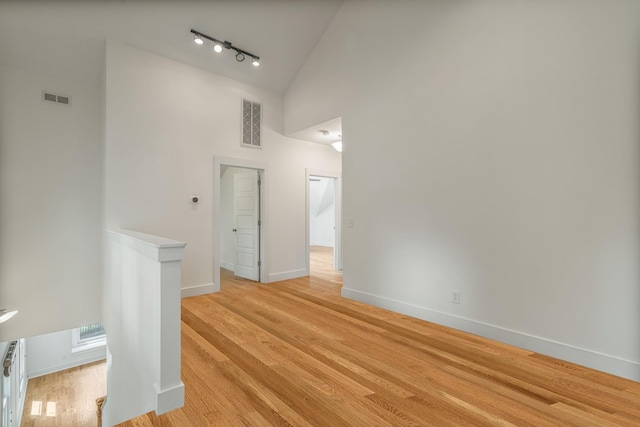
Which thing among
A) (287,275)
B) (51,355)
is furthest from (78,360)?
(287,275)

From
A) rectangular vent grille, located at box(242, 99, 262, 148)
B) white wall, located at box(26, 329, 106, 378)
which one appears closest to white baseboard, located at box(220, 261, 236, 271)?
rectangular vent grille, located at box(242, 99, 262, 148)

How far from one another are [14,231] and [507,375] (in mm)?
5679

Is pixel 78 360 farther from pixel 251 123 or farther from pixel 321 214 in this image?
pixel 321 214

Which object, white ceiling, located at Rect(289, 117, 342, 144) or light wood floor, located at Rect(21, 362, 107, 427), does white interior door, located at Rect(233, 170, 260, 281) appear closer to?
white ceiling, located at Rect(289, 117, 342, 144)

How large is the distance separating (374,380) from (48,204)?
4.77 metres

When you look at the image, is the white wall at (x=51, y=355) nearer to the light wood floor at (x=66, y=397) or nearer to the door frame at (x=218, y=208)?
the light wood floor at (x=66, y=397)

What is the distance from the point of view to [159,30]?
154 inches

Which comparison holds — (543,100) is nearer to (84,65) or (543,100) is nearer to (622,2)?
(622,2)

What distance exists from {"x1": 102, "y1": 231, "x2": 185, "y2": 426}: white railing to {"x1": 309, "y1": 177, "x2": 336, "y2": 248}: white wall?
813cm

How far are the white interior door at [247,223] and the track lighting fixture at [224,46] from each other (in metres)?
1.76

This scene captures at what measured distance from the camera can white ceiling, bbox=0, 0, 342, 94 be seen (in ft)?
11.5

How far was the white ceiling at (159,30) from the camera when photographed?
350 centimetres

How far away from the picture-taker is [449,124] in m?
3.28

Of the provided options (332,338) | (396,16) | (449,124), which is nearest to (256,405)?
(332,338)
